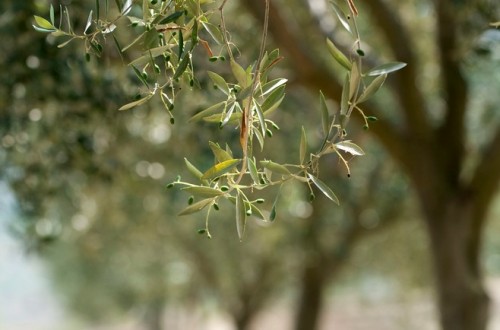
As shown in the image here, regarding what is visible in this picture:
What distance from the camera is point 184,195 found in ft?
32.9

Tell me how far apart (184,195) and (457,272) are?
15.5 ft

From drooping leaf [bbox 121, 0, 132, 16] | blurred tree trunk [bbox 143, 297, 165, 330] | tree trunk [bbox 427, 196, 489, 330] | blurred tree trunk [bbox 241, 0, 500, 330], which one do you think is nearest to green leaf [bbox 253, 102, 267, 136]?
drooping leaf [bbox 121, 0, 132, 16]

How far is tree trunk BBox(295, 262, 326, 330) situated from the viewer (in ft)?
42.2

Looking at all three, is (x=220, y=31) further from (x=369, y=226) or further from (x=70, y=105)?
(x=369, y=226)

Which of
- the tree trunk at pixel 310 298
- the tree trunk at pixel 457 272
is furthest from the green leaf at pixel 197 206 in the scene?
the tree trunk at pixel 310 298

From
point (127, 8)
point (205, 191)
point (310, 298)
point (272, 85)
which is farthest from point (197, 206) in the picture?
point (310, 298)

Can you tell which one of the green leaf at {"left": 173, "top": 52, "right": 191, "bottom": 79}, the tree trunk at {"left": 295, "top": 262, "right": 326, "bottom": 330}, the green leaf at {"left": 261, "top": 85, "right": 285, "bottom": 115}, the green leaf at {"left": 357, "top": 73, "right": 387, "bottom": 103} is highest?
the green leaf at {"left": 173, "top": 52, "right": 191, "bottom": 79}

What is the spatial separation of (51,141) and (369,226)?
23.8 ft

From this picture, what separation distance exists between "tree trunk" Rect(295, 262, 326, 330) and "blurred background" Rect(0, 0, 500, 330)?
0.02 m

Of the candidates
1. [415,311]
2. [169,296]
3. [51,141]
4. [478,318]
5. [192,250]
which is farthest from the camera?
[169,296]

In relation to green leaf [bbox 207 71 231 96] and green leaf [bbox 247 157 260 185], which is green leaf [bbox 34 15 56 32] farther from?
green leaf [bbox 247 157 260 185]

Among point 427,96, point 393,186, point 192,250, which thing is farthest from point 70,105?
point 192,250

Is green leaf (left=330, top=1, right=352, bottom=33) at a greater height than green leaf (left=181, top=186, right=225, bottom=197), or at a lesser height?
greater

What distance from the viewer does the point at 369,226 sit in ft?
39.5
